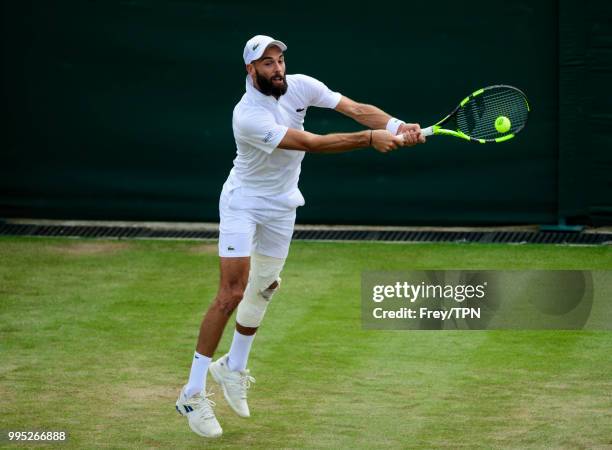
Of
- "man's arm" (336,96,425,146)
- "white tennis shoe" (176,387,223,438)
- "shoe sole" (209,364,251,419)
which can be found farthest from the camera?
"man's arm" (336,96,425,146)

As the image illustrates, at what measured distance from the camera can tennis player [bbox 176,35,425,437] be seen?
6484 mm

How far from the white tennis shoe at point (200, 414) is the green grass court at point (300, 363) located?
0.27 feet

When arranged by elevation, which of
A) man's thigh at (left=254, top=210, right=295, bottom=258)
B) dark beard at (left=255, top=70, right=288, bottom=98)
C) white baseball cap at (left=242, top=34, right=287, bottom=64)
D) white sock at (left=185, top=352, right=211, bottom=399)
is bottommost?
white sock at (left=185, top=352, right=211, bottom=399)

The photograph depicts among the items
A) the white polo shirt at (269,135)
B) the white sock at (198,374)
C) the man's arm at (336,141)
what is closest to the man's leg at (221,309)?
the white sock at (198,374)

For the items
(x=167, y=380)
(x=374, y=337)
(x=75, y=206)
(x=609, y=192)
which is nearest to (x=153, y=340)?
(x=167, y=380)

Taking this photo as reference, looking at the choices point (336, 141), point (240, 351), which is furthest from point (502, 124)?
point (240, 351)

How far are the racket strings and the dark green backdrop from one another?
332 centimetres

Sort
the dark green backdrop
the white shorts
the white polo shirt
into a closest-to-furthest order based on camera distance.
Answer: the white polo shirt < the white shorts < the dark green backdrop

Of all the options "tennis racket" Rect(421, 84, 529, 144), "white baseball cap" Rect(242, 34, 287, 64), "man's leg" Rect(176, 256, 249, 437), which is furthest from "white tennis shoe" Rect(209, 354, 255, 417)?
"tennis racket" Rect(421, 84, 529, 144)

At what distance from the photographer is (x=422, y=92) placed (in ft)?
36.0

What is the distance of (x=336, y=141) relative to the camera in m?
6.52

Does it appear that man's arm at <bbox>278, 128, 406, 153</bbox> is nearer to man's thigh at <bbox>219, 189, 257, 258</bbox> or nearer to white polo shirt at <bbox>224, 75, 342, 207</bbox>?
white polo shirt at <bbox>224, 75, 342, 207</bbox>

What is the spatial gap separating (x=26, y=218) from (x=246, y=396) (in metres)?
5.19

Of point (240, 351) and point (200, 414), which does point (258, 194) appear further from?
point (200, 414)
